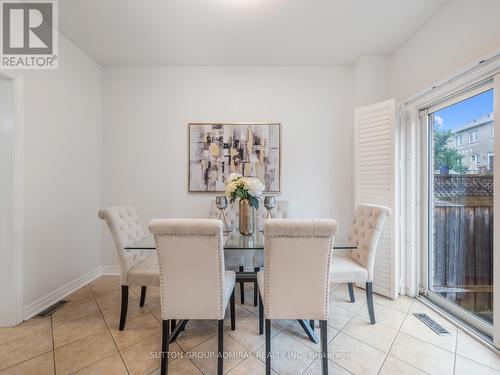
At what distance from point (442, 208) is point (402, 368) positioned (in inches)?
60.6

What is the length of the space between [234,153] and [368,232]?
1.75 m

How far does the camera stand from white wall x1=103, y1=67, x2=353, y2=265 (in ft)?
9.44

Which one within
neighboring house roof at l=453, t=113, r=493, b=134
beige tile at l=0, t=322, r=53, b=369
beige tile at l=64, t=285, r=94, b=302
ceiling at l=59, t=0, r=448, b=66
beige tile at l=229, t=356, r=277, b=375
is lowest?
beige tile at l=0, t=322, r=53, b=369

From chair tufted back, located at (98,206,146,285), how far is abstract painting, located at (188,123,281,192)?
0.93 metres

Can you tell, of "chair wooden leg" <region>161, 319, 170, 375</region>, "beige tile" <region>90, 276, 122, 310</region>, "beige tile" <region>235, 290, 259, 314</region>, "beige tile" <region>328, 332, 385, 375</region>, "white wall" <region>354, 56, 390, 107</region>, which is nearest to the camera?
"chair wooden leg" <region>161, 319, 170, 375</region>

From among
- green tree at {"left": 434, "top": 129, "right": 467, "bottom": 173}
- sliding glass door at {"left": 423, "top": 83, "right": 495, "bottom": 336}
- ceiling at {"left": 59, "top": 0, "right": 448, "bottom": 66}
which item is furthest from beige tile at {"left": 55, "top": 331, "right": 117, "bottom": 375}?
green tree at {"left": 434, "top": 129, "right": 467, "bottom": 173}

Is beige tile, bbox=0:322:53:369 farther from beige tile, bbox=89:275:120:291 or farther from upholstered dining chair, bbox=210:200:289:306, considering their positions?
upholstered dining chair, bbox=210:200:289:306

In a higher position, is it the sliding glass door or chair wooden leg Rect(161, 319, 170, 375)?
the sliding glass door

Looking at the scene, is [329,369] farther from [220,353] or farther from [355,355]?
[220,353]

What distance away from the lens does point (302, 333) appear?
178cm

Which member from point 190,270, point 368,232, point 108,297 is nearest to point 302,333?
point 368,232

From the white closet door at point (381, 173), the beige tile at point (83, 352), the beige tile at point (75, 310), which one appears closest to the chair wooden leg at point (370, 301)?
the white closet door at point (381, 173)

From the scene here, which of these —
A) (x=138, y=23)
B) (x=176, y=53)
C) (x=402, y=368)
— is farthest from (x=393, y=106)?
(x=138, y=23)

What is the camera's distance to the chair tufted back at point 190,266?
4.10ft
